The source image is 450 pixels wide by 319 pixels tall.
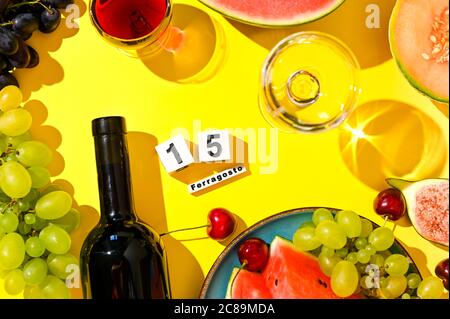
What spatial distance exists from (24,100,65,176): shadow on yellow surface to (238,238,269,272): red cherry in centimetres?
42

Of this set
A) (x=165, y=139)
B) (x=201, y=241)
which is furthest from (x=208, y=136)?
(x=201, y=241)

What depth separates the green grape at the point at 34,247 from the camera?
3.28 feet

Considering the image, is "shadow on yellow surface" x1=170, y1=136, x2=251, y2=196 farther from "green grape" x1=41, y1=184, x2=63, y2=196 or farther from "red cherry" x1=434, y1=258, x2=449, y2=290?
"red cherry" x1=434, y1=258, x2=449, y2=290

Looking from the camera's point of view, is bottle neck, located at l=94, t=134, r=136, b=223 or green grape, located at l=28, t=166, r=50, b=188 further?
green grape, located at l=28, t=166, r=50, b=188

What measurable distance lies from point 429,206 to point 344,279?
0.86 feet

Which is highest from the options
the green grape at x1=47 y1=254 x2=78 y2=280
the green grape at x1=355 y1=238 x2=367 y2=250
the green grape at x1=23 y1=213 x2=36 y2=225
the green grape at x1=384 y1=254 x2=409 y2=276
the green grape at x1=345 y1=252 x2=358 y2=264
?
the green grape at x1=23 y1=213 x2=36 y2=225

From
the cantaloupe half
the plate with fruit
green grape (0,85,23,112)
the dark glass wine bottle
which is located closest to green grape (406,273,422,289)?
the plate with fruit

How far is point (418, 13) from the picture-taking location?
41.2 inches

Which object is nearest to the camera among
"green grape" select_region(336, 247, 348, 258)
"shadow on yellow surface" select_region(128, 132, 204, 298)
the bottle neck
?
the bottle neck

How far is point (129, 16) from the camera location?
1.06 meters

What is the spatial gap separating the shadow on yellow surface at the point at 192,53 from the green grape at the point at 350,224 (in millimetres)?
406

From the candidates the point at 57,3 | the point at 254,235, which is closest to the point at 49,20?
the point at 57,3

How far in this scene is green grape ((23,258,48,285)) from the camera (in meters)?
1.00

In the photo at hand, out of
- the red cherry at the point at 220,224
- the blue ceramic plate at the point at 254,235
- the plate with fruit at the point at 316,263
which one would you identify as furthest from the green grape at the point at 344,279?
the red cherry at the point at 220,224
